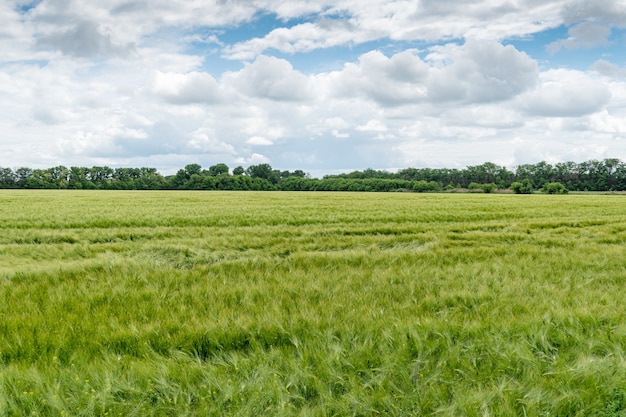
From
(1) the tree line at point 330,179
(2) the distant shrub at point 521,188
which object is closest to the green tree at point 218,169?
(1) the tree line at point 330,179

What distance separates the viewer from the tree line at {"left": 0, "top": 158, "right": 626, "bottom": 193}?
12362 centimetres

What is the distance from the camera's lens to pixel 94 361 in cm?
314

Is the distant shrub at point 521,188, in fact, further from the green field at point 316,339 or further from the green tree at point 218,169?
the green field at point 316,339

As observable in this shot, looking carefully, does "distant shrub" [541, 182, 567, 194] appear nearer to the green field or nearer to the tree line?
the tree line

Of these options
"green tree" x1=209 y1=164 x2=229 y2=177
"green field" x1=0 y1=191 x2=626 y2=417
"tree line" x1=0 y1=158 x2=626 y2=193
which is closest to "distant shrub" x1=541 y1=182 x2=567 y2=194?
"tree line" x1=0 y1=158 x2=626 y2=193

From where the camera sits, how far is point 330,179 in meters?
140

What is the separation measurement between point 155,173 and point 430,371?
148228 millimetres

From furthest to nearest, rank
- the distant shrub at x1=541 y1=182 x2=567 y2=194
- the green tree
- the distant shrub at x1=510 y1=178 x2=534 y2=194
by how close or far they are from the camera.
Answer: the green tree < the distant shrub at x1=510 y1=178 x2=534 y2=194 < the distant shrub at x1=541 y1=182 x2=567 y2=194

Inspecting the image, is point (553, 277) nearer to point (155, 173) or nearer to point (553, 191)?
point (553, 191)

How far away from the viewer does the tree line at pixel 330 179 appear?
4867 inches

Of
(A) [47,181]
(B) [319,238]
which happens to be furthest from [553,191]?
(A) [47,181]

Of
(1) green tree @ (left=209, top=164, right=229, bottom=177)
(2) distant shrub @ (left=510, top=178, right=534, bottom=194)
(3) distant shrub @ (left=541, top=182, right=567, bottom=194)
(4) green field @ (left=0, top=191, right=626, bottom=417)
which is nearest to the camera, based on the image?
(4) green field @ (left=0, top=191, right=626, bottom=417)

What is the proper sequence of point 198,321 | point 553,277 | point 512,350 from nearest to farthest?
point 512,350 < point 198,321 < point 553,277

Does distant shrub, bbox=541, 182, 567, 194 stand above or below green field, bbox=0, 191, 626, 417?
above
